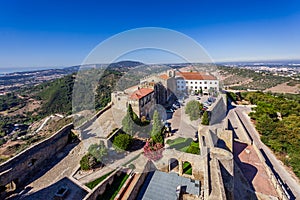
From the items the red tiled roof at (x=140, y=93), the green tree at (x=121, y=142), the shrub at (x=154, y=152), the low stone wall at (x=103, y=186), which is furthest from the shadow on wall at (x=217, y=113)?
the low stone wall at (x=103, y=186)

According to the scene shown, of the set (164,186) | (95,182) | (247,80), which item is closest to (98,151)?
(95,182)

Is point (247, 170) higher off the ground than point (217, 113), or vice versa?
point (217, 113)

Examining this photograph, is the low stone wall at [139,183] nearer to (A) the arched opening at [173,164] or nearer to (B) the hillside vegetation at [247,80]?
(A) the arched opening at [173,164]

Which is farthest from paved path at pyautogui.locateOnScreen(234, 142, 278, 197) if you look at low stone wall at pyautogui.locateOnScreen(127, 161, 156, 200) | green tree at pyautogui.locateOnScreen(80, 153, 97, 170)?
green tree at pyautogui.locateOnScreen(80, 153, 97, 170)

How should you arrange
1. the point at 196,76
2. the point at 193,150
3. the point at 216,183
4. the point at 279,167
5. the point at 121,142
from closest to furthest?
the point at 216,183, the point at 193,150, the point at 121,142, the point at 279,167, the point at 196,76

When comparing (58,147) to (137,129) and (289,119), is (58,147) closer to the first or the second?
(137,129)

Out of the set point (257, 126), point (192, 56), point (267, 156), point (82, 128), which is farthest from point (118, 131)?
point (257, 126)

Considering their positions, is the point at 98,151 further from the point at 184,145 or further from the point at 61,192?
the point at 184,145
